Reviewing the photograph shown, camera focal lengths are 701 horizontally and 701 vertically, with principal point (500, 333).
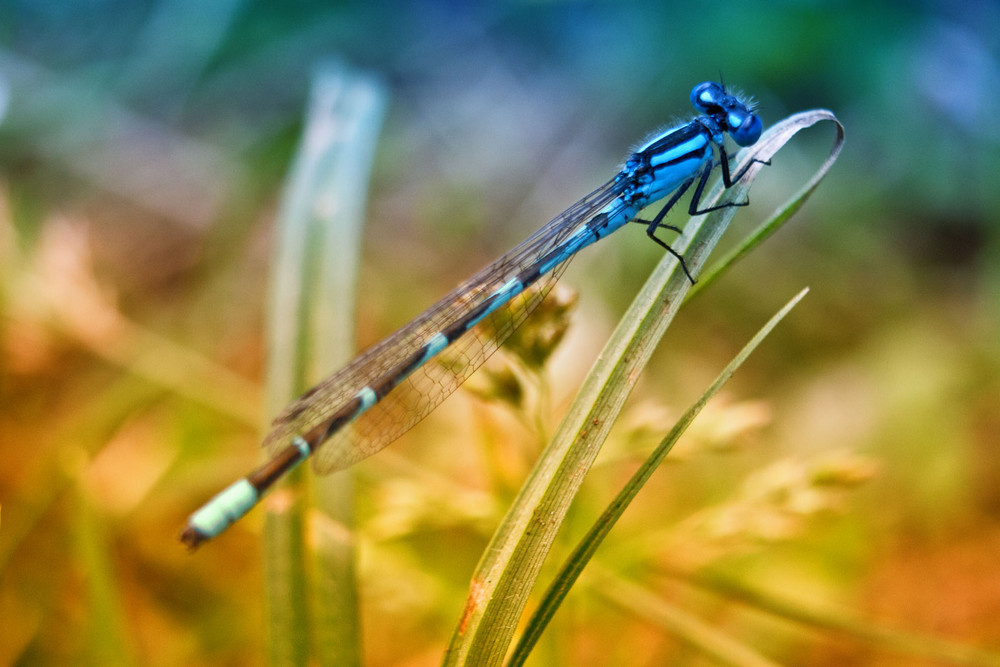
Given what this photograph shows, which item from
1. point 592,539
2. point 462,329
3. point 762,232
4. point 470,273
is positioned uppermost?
point 470,273

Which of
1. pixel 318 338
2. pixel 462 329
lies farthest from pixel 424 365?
pixel 318 338

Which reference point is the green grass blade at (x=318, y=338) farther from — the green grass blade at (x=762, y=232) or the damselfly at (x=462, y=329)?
the green grass blade at (x=762, y=232)

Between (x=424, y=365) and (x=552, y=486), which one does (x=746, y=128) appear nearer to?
(x=424, y=365)

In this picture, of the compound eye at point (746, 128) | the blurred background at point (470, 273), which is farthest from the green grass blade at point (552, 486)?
the compound eye at point (746, 128)

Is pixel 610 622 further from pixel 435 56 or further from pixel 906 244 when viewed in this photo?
pixel 435 56

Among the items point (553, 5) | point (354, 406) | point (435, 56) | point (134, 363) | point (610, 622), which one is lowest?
point (610, 622)

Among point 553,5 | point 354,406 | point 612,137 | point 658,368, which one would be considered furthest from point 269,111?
point 354,406

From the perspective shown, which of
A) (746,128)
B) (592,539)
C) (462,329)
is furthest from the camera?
(746,128)
